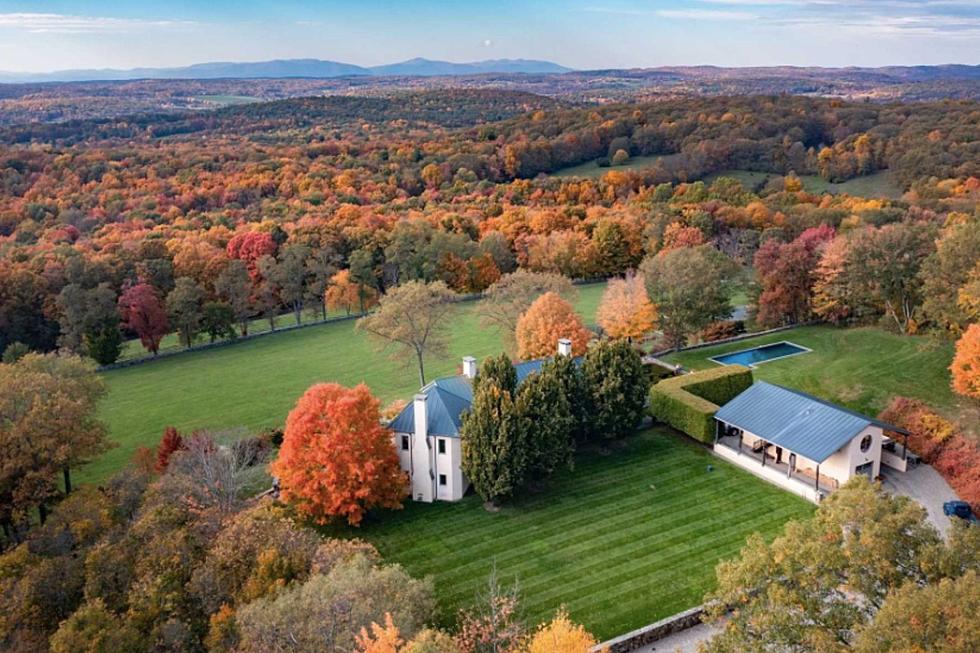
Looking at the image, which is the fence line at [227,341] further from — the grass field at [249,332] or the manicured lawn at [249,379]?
the manicured lawn at [249,379]

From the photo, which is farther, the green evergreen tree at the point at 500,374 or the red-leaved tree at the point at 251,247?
the red-leaved tree at the point at 251,247

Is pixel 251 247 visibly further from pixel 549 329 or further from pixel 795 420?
pixel 795 420

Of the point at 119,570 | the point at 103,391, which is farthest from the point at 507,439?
the point at 103,391

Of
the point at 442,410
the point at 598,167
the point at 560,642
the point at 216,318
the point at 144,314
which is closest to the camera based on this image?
the point at 560,642

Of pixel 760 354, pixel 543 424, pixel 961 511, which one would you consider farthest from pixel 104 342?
pixel 961 511

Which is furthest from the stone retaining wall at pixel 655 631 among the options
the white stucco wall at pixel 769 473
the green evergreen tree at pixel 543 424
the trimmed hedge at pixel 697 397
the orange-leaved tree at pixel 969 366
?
the orange-leaved tree at pixel 969 366

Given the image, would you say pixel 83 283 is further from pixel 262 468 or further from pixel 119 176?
pixel 119 176
